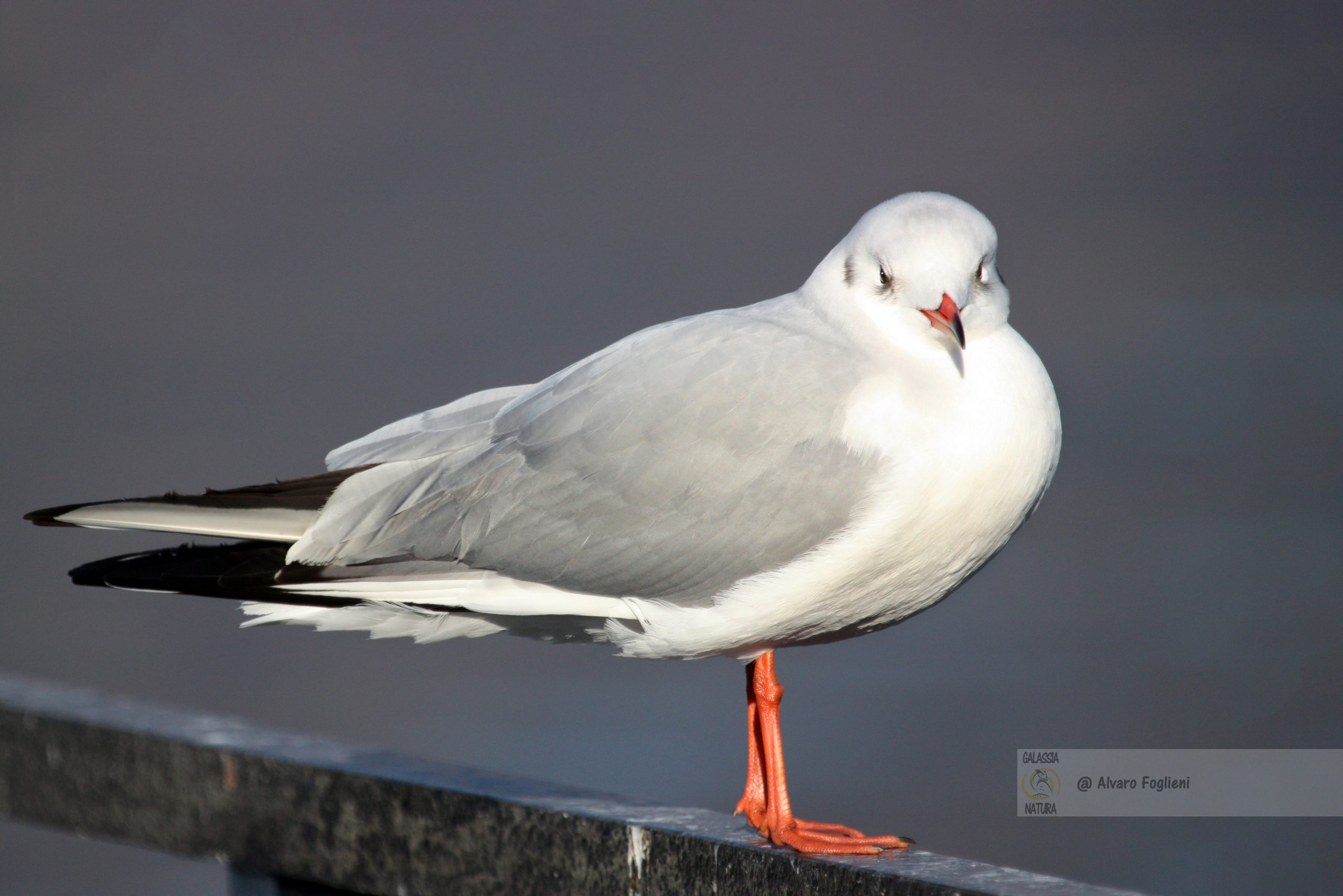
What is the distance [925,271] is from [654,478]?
1.69 ft

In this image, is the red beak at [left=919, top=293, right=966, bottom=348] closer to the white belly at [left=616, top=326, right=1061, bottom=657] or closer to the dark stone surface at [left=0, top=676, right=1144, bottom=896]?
the white belly at [left=616, top=326, right=1061, bottom=657]

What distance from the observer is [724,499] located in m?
2.17

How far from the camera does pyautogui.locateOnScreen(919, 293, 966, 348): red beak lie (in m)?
2.00

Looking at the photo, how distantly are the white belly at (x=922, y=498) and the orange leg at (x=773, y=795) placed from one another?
Answer: 0.75 feet

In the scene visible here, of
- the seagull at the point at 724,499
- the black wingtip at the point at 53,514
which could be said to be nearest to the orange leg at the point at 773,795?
the seagull at the point at 724,499

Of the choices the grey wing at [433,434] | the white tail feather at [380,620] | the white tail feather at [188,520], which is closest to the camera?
the white tail feather at [188,520]

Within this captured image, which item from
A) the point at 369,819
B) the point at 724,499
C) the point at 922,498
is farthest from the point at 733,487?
the point at 369,819

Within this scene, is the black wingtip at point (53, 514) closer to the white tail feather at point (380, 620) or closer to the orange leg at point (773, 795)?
the white tail feather at point (380, 620)

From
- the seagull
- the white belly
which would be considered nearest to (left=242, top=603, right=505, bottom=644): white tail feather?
the seagull

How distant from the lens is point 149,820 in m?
2.61

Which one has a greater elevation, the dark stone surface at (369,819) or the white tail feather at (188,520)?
the white tail feather at (188,520)

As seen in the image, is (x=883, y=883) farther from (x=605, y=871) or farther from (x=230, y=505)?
(x=230, y=505)

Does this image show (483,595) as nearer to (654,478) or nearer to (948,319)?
(654,478)

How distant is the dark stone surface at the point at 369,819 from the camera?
202 centimetres
